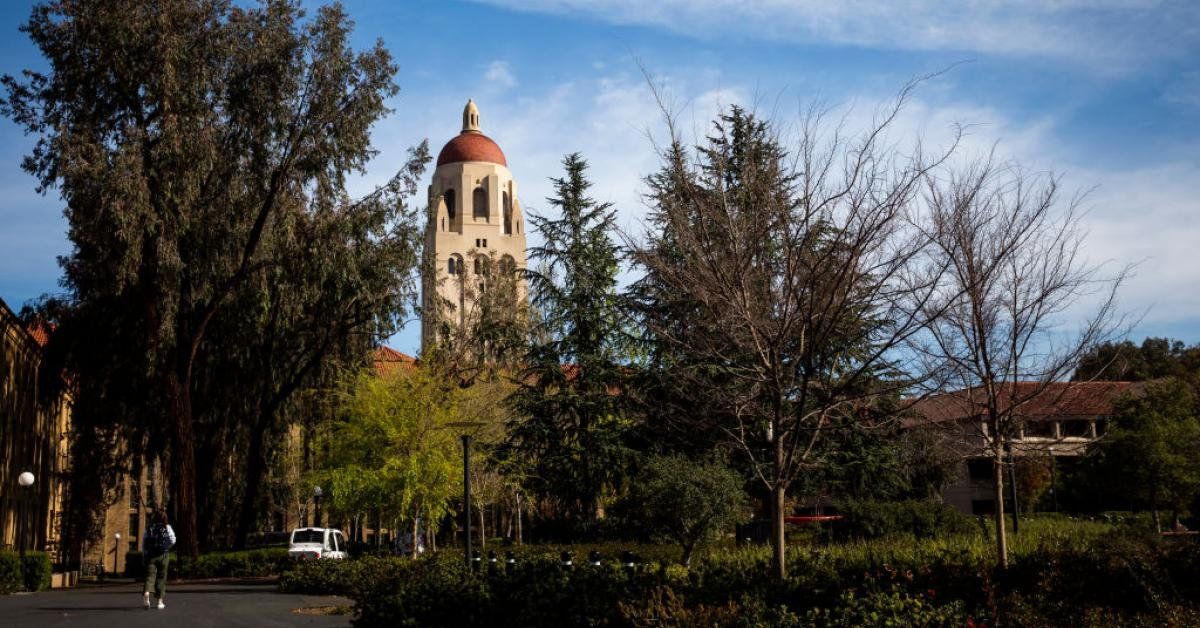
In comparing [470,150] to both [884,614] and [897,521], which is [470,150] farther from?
[884,614]

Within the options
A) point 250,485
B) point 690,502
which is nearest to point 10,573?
point 250,485

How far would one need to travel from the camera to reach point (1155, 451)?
125 feet

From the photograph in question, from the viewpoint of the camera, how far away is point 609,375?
2866cm

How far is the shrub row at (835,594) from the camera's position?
8188 millimetres

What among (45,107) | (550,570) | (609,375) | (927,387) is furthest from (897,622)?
(45,107)

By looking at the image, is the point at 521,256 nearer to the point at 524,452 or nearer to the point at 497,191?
the point at 497,191

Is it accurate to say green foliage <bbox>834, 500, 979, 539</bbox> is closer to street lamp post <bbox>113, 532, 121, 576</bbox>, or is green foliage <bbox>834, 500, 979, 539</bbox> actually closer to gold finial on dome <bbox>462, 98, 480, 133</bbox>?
street lamp post <bbox>113, 532, 121, 576</bbox>

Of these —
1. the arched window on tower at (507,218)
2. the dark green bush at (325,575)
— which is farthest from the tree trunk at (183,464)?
the arched window on tower at (507,218)

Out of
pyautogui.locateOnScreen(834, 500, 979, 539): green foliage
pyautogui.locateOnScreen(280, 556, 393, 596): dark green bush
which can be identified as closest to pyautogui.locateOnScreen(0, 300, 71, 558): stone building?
pyautogui.locateOnScreen(280, 556, 393, 596): dark green bush

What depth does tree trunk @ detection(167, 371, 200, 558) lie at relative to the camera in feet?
A: 86.1

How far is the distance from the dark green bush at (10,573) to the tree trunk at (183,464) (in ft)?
17.0

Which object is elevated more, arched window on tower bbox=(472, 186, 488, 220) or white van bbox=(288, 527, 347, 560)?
arched window on tower bbox=(472, 186, 488, 220)

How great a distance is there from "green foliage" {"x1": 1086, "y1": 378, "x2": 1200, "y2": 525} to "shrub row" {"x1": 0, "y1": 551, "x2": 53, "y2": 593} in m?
35.7

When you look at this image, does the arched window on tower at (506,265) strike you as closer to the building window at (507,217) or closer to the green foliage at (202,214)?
the green foliage at (202,214)
